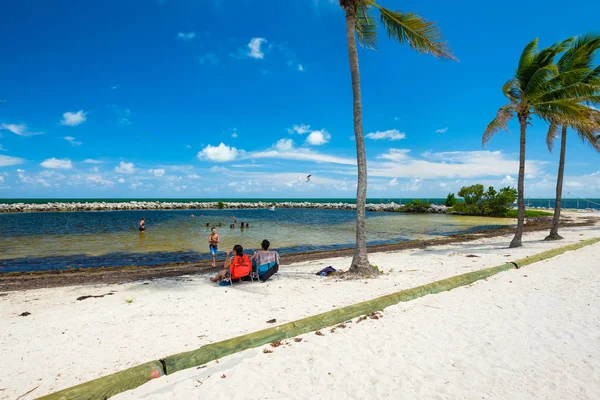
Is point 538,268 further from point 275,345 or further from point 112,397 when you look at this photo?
point 112,397

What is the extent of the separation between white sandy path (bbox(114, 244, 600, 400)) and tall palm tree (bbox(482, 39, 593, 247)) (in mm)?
9592

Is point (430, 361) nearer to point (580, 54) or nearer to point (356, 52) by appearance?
point (356, 52)

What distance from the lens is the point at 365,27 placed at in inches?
440

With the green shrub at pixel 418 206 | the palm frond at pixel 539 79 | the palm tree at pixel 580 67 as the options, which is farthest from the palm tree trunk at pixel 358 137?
the green shrub at pixel 418 206

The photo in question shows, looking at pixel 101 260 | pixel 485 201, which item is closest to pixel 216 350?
pixel 101 260

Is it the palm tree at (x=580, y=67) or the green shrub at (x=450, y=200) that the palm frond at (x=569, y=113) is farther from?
the green shrub at (x=450, y=200)

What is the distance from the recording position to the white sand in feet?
14.1

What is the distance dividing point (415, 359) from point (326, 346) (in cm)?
126

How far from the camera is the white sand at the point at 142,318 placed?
429cm

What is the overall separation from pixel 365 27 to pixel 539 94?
856 cm

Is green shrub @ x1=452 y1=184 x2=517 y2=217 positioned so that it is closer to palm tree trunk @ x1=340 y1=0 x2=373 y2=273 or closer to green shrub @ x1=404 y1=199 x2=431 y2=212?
green shrub @ x1=404 y1=199 x2=431 y2=212

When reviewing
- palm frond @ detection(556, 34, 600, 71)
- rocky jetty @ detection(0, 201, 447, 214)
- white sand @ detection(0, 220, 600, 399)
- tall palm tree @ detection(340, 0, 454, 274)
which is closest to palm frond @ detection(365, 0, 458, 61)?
tall palm tree @ detection(340, 0, 454, 274)

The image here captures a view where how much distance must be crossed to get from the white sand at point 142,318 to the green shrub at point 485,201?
43.3 metres

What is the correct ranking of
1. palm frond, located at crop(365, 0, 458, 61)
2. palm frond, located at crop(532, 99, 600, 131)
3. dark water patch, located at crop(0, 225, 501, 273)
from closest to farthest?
palm frond, located at crop(365, 0, 458, 61) → palm frond, located at crop(532, 99, 600, 131) → dark water patch, located at crop(0, 225, 501, 273)
